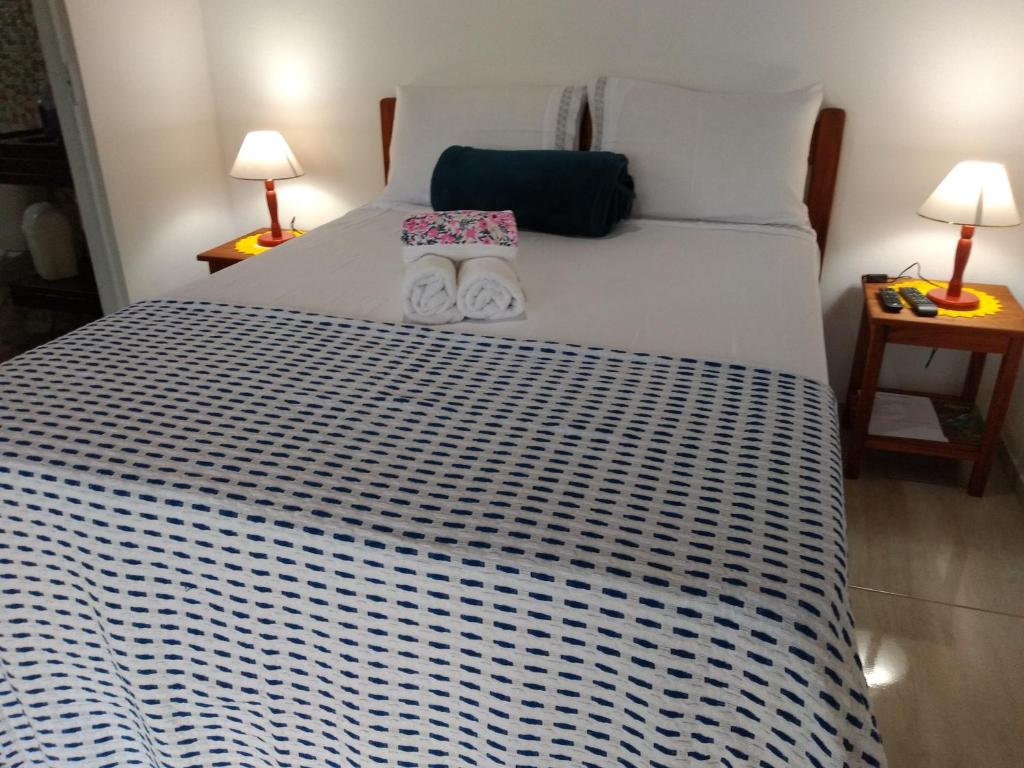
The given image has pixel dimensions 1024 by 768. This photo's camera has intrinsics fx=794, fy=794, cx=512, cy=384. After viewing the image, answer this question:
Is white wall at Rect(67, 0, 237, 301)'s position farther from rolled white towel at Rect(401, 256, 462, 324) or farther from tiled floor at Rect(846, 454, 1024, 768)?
tiled floor at Rect(846, 454, 1024, 768)

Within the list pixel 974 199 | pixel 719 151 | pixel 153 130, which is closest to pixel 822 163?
pixel 719 151

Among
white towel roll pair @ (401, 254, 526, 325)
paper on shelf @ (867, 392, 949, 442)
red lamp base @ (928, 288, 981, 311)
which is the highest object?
white towel roll pair @ (401, 254, 526, 325)

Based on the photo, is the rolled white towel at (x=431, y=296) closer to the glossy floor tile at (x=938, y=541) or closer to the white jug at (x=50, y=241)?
the glossy floor tile at (x=938, y=541)

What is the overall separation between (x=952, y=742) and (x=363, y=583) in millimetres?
1257

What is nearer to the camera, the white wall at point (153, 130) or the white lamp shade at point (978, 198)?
the white lamp shade at point (978, 198)

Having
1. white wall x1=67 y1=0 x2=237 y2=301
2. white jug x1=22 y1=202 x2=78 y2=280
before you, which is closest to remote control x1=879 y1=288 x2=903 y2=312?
white wall x1=67 y1=0 x2=237 y2=301

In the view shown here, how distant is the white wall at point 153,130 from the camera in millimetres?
2697

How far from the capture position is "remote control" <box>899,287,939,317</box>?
217 cm

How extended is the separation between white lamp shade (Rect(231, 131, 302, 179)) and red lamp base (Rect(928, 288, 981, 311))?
7.02ft

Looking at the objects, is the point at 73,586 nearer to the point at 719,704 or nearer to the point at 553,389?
the point at 553,389

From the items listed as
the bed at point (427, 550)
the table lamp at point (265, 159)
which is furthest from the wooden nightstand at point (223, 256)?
the bed at point (427, 550)

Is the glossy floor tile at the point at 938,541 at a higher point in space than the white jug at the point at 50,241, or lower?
lower

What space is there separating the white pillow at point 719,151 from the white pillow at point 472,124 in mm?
201

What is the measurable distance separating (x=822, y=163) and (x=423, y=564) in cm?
204
